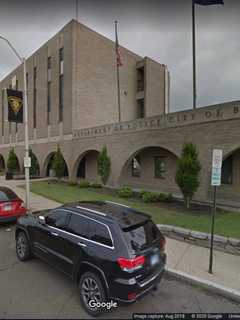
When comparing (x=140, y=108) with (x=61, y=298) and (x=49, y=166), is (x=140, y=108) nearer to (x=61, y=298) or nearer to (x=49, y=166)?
(x=49, y=166)

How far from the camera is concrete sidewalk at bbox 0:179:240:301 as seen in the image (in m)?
4.38

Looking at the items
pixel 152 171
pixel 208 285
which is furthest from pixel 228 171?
pixel 208 285

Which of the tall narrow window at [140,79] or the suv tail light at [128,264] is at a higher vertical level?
the tall narrow window at [140,79]

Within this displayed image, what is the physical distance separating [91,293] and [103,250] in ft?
2.58

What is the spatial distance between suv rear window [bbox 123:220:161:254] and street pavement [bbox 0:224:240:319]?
3.41 feet

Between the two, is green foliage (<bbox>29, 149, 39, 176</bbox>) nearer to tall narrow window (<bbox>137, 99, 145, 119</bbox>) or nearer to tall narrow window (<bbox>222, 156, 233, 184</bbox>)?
tall narrow window (<bbox>137, 99, 145, 119</bbox>)

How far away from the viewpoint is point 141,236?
12.5 feet

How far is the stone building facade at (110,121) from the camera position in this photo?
38.7ft

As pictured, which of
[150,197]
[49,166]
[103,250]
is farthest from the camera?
[49,166]

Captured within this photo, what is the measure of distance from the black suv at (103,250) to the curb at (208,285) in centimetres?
94

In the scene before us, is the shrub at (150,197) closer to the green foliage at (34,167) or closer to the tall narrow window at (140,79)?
the green foliage at (34,167)

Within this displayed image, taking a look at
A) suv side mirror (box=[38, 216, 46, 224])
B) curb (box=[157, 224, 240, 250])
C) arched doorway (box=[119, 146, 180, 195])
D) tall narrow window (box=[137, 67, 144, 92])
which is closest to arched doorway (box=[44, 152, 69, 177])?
arched doorway (box=[119, 146, 180, 195])

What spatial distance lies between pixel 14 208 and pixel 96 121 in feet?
57.3

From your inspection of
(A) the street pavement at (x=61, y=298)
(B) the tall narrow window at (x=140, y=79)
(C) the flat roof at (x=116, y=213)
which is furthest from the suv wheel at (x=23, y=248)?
(B) the tall narrow window at (x=140, y=79)
